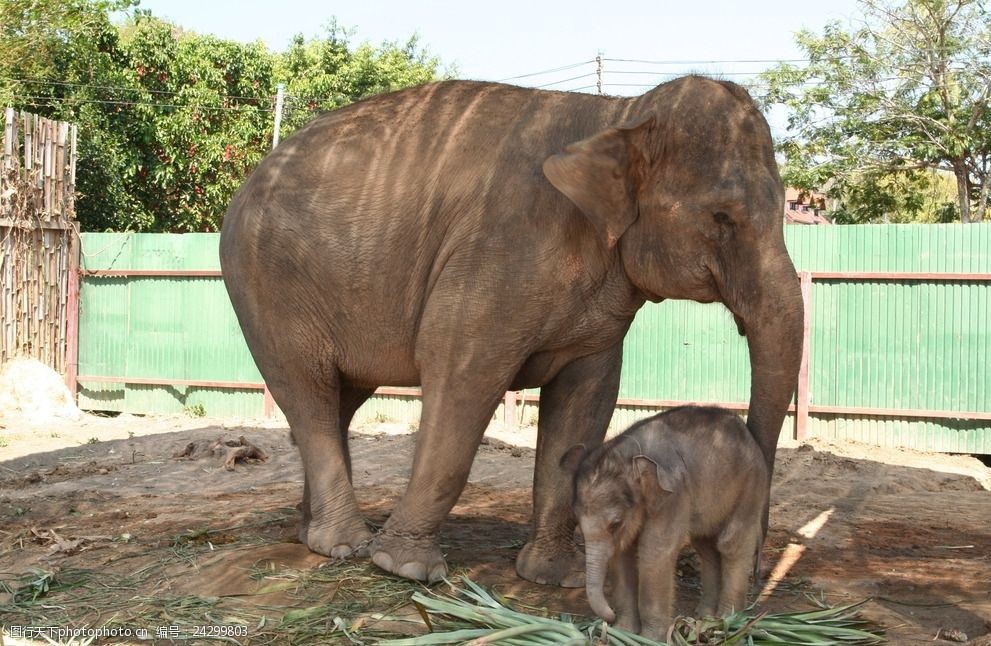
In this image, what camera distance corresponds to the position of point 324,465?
19.1 ft

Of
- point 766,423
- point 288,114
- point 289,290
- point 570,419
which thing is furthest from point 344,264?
point 288,114

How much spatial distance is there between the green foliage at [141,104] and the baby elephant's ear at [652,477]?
712 inches

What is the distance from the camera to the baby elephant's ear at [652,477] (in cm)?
422

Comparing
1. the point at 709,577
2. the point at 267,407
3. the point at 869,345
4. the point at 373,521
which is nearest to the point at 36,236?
the point at 267,407

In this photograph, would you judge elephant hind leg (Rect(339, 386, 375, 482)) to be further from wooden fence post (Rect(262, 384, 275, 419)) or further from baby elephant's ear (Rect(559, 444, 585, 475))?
wooden fence post (Rect(262, 384, 275, 419))

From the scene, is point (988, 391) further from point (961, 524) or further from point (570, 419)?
point (570, 419)

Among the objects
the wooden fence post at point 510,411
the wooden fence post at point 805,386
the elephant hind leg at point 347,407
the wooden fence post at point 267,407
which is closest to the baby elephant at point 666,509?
the elephant hind leg at point 347,407

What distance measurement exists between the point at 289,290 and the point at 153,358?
412 inches

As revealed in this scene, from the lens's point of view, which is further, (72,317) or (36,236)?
(72,317)

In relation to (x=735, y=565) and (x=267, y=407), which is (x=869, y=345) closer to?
(x=267, y=407)

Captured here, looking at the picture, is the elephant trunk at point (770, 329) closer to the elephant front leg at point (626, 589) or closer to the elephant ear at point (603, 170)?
the elephant ear at point (603, 170)

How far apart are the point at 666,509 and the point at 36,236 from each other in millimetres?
12508

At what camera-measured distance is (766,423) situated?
463 centimetres

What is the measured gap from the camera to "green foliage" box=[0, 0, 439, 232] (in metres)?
21.0
